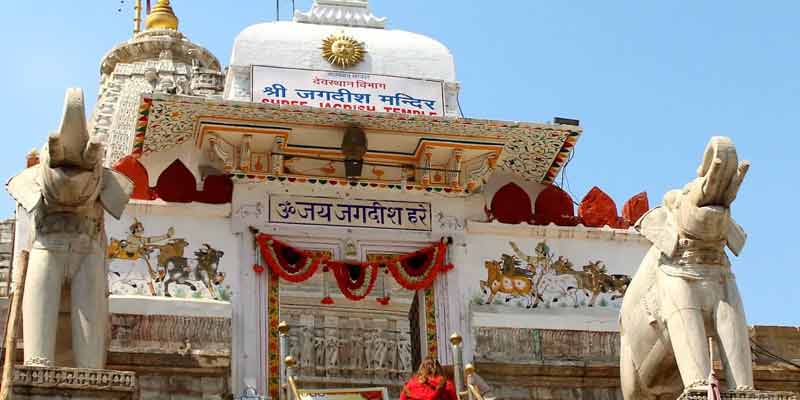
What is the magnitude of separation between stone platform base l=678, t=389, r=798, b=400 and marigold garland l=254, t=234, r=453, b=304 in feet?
16.4

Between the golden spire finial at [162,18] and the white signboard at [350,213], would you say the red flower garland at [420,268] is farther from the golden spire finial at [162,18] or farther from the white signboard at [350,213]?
the golden spire finial at [162,18]

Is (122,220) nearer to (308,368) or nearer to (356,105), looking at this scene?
(356,105)

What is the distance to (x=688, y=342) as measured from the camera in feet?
60.2

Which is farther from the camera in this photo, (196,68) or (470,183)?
(196,68)

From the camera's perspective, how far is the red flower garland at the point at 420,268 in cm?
2239

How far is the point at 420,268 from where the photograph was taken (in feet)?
73.9

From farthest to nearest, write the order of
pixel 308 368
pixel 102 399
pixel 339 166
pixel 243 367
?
pixel 308 368 → pixel 339 166 → pixel 243 367 → pixel 102 399

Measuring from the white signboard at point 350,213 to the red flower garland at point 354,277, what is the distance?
1.53 ft

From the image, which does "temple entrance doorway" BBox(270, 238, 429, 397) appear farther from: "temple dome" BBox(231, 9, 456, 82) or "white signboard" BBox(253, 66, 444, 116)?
"temple dome" BBox(231, 9, 456, 82)

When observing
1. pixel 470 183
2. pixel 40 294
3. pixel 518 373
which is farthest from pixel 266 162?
pixel 40 294

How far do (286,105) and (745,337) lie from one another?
20.8 feet

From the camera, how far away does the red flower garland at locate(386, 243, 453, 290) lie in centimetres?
2239

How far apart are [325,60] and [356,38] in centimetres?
60

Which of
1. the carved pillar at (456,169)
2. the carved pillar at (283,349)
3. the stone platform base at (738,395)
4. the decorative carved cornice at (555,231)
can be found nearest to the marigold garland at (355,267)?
the decorative carved cornice at (555,231)
